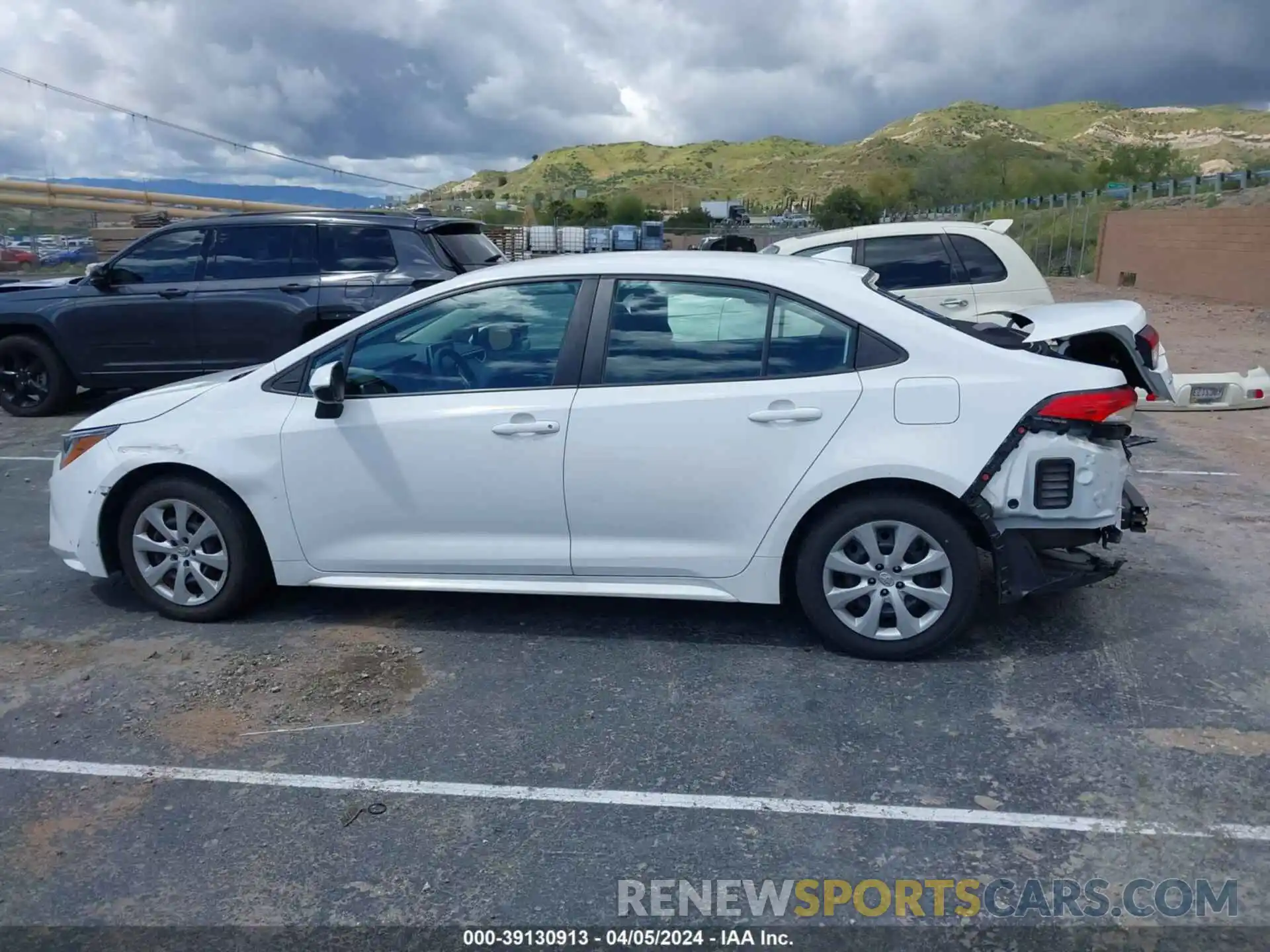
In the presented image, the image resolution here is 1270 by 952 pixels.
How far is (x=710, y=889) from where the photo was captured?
10.2 feet

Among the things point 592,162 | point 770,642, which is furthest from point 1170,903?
point 592,162

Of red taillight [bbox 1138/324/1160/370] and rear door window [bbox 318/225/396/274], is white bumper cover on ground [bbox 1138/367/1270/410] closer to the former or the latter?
red taillight [bbox 1138/324/1160/370]

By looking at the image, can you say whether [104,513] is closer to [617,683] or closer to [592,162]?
[617,683]

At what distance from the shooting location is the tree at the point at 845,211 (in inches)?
2048

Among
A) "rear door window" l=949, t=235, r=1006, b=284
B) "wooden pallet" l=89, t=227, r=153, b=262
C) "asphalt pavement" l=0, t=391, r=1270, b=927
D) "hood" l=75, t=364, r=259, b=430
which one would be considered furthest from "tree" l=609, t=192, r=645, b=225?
"asphalt pavement" l=0, t=391, r=1270, b=927

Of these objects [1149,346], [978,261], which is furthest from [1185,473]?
[1149,346]

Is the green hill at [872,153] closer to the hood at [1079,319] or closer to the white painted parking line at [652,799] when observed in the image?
the hood at [1079,319]

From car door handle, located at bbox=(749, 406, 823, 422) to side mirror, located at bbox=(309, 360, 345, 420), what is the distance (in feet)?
5.86

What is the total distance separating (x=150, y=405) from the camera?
5.14 metres

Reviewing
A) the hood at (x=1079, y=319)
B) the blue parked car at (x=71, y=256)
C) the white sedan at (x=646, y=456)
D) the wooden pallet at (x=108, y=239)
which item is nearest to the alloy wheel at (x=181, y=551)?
the white sedan at (x=646, y=456)

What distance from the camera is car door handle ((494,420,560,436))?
4559mm

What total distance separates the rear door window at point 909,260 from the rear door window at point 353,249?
431cm

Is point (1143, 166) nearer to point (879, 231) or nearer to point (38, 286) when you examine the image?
point (879, 231)

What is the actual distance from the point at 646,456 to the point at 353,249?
6.10 m
